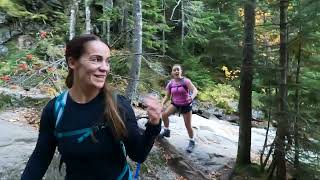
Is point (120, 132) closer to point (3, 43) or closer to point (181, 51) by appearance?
point (3, 43)

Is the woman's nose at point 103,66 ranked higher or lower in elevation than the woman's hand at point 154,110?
higher

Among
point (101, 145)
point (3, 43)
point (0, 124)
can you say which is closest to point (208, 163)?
point (0, 124)

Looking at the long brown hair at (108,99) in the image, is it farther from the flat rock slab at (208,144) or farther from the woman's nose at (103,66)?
the flat rock slab at (208,144)

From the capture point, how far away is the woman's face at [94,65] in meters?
2.39

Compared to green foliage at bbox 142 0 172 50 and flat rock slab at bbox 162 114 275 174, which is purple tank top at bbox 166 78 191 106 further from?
green foliage at bbox 142 0 172 50

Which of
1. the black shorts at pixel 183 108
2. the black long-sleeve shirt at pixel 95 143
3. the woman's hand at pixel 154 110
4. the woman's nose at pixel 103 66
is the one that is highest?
the woman's nose at pixel 103 66

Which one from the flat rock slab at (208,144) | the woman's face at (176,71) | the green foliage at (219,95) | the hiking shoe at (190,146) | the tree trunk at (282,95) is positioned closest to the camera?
the tree trunk at (282,95)

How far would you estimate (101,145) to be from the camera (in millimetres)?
2322

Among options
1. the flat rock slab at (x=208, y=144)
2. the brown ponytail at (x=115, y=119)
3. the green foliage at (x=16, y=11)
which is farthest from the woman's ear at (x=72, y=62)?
the green foliage at (x=16, y=11)

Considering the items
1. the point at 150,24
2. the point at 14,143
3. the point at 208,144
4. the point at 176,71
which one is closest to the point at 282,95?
the point at 176,71

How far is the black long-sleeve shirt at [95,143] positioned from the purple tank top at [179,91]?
7159mm

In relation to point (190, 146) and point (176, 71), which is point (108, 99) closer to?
point (176, 71)

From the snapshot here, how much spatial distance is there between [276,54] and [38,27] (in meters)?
15.2

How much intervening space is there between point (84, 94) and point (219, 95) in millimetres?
22844
